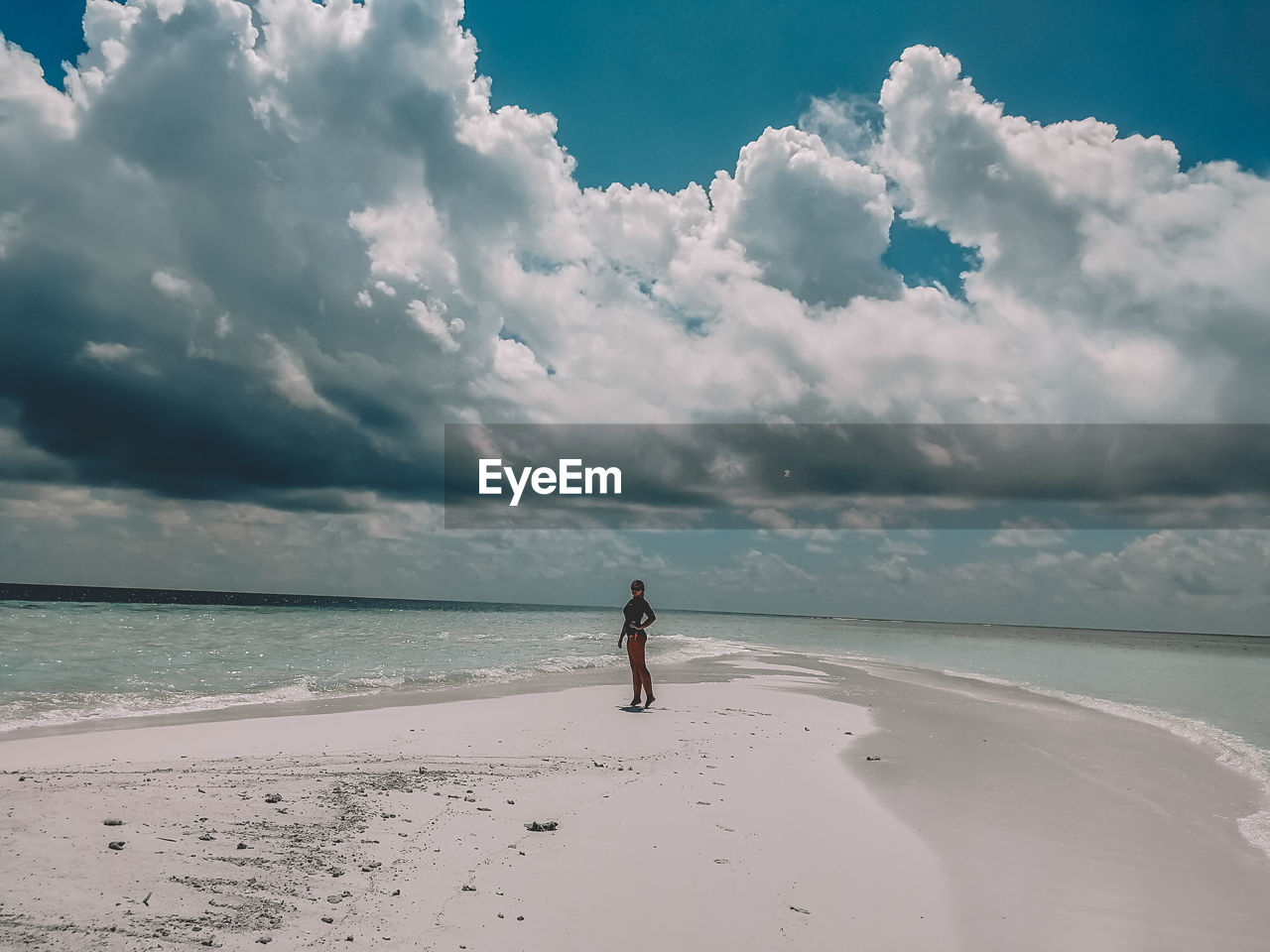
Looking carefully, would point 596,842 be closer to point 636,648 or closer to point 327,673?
point 636,648

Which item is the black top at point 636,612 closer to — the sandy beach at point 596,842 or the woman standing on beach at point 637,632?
the woman standing on beach at point 637,632

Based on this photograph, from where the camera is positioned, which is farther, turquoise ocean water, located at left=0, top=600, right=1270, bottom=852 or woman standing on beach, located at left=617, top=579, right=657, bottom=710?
woman standing on beach, located at left=617, top=579, right=657, bottom=710

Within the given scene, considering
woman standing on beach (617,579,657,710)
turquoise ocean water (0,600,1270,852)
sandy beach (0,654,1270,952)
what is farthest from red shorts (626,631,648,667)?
turquoise ocean water (0,600,1270,852)

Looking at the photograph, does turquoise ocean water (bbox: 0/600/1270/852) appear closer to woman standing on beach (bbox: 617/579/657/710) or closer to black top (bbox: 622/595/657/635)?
woman standing on beach (bbox: 617/579/657/710)

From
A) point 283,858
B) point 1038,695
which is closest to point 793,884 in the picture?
point 283,858

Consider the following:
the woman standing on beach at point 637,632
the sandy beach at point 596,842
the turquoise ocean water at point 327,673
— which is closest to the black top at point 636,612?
the woman standing on beach at point 637,632

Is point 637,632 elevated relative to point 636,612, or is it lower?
lower

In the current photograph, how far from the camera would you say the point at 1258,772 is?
41.0ft

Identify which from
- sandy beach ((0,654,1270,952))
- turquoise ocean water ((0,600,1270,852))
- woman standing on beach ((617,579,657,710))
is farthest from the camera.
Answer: woman standing on beach ((617,579,657,710))

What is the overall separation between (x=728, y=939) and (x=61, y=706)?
14176 mm

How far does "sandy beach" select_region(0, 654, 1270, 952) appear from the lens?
486 centimetres

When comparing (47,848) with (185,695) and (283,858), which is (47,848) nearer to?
(283,858)

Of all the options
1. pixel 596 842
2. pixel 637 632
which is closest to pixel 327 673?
pixel 637 632

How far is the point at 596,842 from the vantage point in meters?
6.74
